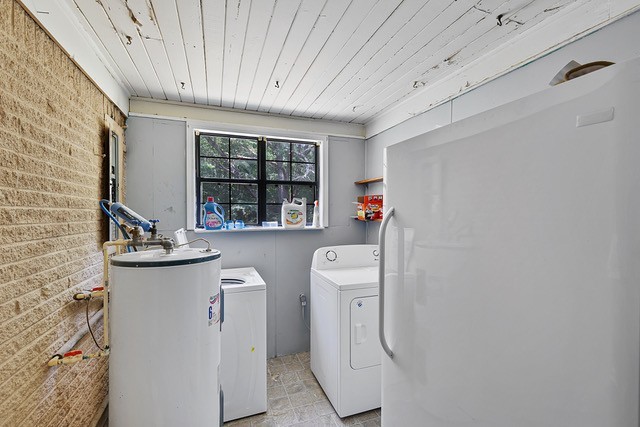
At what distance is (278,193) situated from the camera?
2945 millimetres

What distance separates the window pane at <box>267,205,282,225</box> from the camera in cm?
290

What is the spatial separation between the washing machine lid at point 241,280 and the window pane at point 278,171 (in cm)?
92

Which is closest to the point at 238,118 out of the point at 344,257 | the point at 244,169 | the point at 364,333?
the point at 244,169

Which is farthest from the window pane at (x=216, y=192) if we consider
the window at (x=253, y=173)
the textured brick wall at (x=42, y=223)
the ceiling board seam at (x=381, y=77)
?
the ceiling board seam at (x=381, y=77)

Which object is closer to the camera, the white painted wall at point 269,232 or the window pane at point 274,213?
the white painted wall at point 269,232

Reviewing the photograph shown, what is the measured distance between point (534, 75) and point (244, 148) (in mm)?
2282

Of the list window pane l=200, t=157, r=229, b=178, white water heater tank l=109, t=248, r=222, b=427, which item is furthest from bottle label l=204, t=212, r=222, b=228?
white water heater tank l=109, t=248, r=222, b=427

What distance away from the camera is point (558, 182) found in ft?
2.00

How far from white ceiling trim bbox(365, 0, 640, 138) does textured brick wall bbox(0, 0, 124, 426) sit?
2.24 metres

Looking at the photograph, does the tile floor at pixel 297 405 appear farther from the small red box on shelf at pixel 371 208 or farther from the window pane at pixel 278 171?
the window pane at pixel 278 171

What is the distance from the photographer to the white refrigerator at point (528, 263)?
529 millimetres

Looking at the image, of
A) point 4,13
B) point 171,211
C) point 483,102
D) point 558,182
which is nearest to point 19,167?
point 4,13

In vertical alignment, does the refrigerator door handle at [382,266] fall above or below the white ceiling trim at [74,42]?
below

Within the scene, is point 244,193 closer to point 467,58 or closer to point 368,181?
point 368,181
